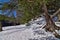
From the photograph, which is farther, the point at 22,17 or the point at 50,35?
the point at 50,35

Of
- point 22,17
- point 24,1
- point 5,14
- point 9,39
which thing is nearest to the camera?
point 24,1

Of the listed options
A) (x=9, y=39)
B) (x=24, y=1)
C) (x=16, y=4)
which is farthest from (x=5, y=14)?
(x=9, y=39)

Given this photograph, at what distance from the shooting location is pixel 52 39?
3.79 metres

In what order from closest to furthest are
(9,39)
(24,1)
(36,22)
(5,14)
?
1. (24,1)
2. (5,14)
3. (9,39)
4. (36,22)

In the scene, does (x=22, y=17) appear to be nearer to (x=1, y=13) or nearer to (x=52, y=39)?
(x=1, y=13)

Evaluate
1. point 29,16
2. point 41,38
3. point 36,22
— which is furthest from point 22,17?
point 36,22

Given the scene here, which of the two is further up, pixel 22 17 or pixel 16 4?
pixel 16 4

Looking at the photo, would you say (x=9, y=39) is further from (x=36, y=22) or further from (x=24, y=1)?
(x=36, y=22)

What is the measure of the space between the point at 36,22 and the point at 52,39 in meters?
2.88

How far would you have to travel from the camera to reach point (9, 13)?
3.37 m

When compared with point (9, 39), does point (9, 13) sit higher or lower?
higher

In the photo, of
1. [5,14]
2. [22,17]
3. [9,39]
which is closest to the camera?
[5,14]

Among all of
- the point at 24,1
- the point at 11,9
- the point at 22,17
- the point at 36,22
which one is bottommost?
the point at 36,22

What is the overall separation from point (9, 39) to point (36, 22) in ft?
8.92
